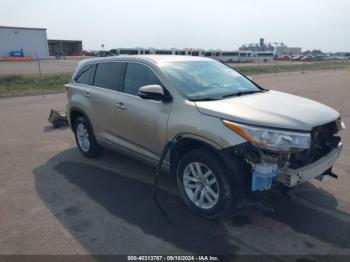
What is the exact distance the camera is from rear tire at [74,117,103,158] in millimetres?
5887

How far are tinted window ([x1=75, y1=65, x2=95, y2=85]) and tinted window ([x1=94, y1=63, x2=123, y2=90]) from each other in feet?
0.79

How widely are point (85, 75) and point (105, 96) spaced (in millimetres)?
1083

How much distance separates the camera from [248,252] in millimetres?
3271

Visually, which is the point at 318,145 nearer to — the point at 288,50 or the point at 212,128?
the point at 212,128

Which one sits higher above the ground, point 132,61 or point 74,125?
point 132,61

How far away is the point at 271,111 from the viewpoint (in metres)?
3.61

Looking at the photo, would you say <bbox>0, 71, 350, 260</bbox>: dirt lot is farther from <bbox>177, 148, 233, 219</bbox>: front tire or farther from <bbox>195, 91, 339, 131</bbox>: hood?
<bbox>195, 91, 339, 131</bbox>: hood

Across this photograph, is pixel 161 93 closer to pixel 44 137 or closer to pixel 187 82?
pixel 187 82

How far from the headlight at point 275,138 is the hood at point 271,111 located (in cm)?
6

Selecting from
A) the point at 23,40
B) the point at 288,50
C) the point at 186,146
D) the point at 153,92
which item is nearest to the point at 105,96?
the point at 153,92

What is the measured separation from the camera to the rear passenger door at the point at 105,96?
5125 millimetres

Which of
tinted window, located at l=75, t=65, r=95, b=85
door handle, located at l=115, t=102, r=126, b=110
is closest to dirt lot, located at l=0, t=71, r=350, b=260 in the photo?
door handle, located at l=115, t=102, r=126, b=110

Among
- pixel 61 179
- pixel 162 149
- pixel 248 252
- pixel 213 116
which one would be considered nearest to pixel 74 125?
pixel 61 179

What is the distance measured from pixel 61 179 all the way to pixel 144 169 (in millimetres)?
1306
